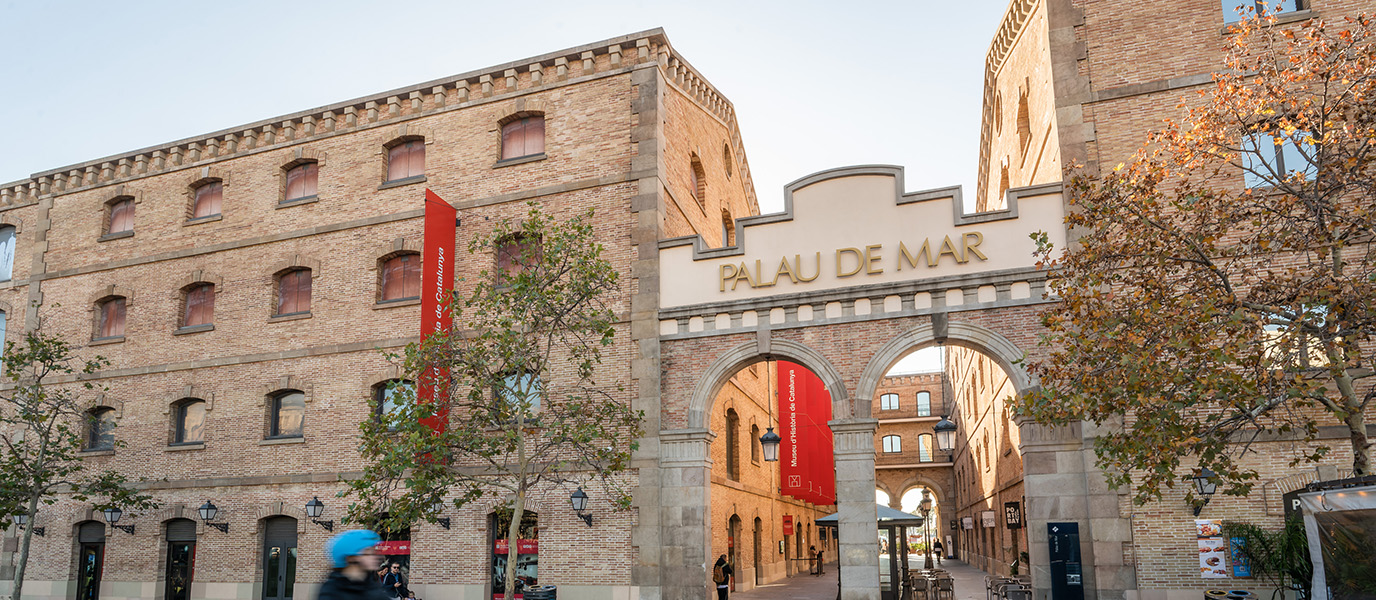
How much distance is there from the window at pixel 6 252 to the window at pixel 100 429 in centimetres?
651

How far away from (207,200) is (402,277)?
281 inches

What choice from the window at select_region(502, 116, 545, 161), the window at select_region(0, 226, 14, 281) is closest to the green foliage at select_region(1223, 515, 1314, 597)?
the window at select_region(502, 116, 545, 161)

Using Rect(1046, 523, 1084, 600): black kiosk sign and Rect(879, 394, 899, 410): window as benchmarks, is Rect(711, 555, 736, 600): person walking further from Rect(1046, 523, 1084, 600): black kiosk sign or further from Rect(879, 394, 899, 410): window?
Rect(879, 394, 899, 410): window

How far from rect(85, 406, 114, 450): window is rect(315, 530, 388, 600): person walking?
21844mm

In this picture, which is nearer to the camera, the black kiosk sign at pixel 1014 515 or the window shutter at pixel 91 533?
the black kiosk sign at pixel 1014 515

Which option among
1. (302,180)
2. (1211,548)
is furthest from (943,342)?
(302,180)

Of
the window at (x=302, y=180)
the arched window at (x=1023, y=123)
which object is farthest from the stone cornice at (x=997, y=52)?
the window at (x=302, y=180)

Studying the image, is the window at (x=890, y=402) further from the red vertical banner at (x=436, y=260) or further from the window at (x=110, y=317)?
the window at (x=110, y=317)

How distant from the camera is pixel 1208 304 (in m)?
10.9

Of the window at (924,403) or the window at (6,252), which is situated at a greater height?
the window at (6,252)

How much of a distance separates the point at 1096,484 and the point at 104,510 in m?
21.3

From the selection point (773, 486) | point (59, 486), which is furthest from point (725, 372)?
point (59, 486)

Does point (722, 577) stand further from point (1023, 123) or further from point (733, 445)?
point (1023, 123)

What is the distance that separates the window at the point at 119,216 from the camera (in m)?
26.2
